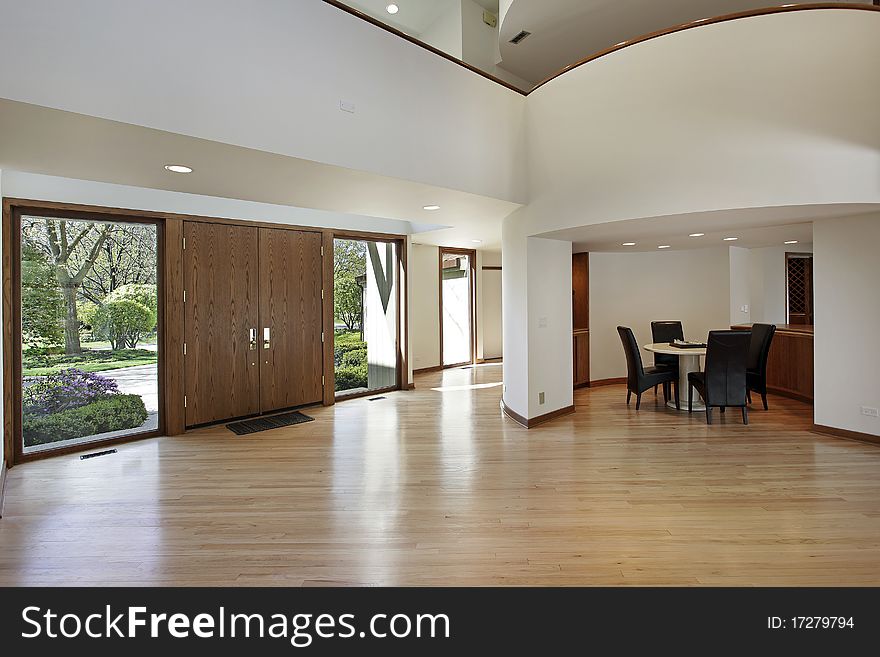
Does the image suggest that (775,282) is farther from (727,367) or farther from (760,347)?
(727,367)

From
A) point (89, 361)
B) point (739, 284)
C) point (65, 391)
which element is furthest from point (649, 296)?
point (65, 391)

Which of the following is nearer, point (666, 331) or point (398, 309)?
point (666, 331)

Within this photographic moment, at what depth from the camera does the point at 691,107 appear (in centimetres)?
437

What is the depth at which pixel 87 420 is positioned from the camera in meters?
5.07

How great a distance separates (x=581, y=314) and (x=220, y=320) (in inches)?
211

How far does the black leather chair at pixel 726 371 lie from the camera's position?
550 cm

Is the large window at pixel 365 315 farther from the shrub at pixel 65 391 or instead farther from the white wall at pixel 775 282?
the white wall at pixel 775 282

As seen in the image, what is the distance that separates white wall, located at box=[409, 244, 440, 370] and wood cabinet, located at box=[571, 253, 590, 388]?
9.67ft

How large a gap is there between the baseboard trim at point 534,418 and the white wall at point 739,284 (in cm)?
415

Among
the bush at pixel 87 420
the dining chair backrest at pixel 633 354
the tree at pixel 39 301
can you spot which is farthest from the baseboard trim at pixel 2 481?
the dining chair backrest at pixel 633 354

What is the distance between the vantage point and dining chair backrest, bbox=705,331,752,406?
18.0 feet

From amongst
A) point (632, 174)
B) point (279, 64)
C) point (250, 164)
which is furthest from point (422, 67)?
point (632, 174)
